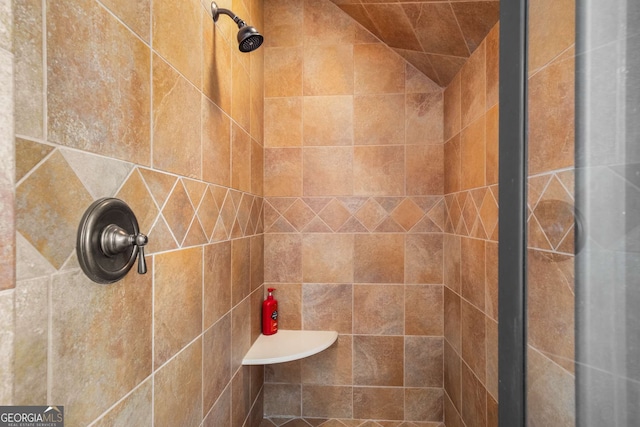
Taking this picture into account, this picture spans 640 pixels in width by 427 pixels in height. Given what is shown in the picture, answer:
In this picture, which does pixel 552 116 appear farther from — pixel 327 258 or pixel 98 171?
pixel 327 258

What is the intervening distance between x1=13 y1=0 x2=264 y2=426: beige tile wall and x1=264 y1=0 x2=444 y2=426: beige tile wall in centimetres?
54

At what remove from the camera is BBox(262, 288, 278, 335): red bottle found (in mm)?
1606

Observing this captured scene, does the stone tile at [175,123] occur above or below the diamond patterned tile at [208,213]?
above

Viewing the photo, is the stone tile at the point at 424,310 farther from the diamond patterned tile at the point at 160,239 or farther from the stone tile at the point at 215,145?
the diamond patterned tile at the point at 160,239

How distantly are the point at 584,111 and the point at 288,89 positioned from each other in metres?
1.63

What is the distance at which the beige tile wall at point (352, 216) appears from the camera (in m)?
1.67

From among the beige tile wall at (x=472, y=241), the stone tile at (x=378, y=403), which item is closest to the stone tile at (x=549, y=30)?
the beige tile wall at (x=472, y=241)

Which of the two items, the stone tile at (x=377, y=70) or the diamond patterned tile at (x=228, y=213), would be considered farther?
the stone tile at (x=377, y=70)

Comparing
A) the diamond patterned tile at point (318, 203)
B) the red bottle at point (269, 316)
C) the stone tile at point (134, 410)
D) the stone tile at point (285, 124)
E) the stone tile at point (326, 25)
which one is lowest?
the red bottle at point (269, 316)

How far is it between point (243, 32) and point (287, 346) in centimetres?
133

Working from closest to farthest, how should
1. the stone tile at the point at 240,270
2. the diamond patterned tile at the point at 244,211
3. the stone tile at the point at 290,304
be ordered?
the stone tile at the point at 240,270, the diamond patterned tile at the point at 244,211, the stone tile at the point at 290,304

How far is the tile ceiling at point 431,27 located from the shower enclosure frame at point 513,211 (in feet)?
3.29

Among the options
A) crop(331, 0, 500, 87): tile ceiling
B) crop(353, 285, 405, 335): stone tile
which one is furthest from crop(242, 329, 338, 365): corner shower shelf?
crop(331, 0, 500, 87): tile ceiling

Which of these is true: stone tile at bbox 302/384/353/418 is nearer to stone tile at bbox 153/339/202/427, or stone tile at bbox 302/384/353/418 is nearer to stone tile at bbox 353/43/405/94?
stone tile at bbox 153/339/202/427
